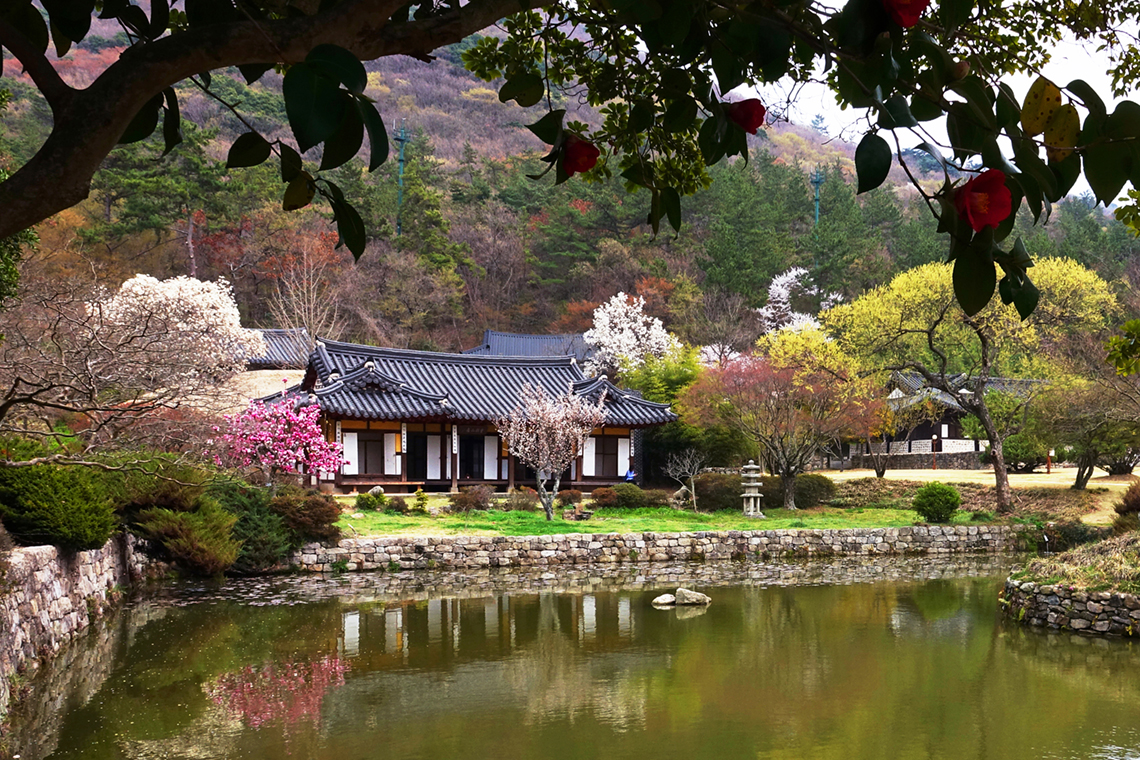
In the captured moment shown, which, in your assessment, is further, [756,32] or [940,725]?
[940,725]

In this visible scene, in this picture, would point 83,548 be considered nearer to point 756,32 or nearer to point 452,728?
point 452,728

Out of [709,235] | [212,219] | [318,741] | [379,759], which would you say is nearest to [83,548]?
[318,741]

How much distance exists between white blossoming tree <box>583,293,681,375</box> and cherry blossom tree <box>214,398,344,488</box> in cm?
1872

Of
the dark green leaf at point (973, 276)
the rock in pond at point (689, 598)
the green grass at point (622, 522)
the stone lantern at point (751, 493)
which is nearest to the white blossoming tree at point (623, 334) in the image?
the stone lantern at point (751, 493)

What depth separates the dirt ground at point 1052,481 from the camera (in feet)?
73.1

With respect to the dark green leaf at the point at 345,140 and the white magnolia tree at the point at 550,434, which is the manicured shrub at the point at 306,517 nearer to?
the white magnolia tree at the point at 550,434

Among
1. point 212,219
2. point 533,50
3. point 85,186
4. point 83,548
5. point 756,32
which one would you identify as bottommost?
point 83,548

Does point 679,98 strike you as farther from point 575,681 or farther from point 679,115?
point 575,681

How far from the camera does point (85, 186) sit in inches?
66.5

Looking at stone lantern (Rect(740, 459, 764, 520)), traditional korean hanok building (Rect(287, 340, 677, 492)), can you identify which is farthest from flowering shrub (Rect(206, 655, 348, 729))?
traditional korean hanok building (Rect(287, 340, 677, 492))

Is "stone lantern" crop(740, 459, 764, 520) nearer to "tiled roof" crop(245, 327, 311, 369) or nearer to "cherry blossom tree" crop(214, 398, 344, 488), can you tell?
"cherry blossom tree" crop(214, 398, 344, 488)

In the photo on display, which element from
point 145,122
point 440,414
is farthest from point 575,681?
point 440,414

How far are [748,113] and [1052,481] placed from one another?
2796 cm

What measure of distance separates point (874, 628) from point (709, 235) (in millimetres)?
35753
